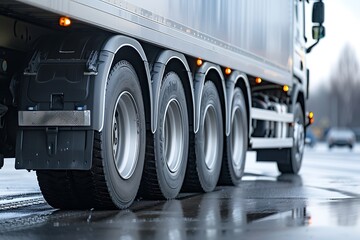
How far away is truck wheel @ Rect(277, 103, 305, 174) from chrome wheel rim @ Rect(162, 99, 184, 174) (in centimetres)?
678

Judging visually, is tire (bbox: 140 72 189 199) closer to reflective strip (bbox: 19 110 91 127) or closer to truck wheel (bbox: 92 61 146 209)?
truck wheel (bbox: 92 61 146 209)

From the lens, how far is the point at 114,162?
873cm

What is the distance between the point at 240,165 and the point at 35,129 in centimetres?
567

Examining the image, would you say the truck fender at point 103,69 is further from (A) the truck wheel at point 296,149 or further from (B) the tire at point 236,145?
(A) the truck wheel at point 296,149

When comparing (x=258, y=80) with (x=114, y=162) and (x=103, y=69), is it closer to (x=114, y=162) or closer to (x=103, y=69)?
(x=114, y=162)

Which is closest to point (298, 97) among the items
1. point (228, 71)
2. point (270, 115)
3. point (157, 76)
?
point (270, 115)

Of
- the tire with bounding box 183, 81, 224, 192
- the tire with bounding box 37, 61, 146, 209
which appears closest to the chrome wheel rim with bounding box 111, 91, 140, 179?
the tire with bounding box 37, 61, 146, 209

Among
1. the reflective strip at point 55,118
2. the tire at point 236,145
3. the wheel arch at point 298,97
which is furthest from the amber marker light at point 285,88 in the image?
the reflective strip at point 55,118

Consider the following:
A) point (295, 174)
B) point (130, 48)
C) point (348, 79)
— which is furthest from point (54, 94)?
point (348, 79)

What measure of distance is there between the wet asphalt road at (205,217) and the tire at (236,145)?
0.41 meters

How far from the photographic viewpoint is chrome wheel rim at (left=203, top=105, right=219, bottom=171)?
12.0 meters

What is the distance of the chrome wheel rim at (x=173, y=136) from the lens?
10.6 meters

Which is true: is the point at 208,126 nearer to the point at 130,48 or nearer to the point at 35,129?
the point at 130,48

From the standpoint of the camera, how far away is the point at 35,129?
832cm
